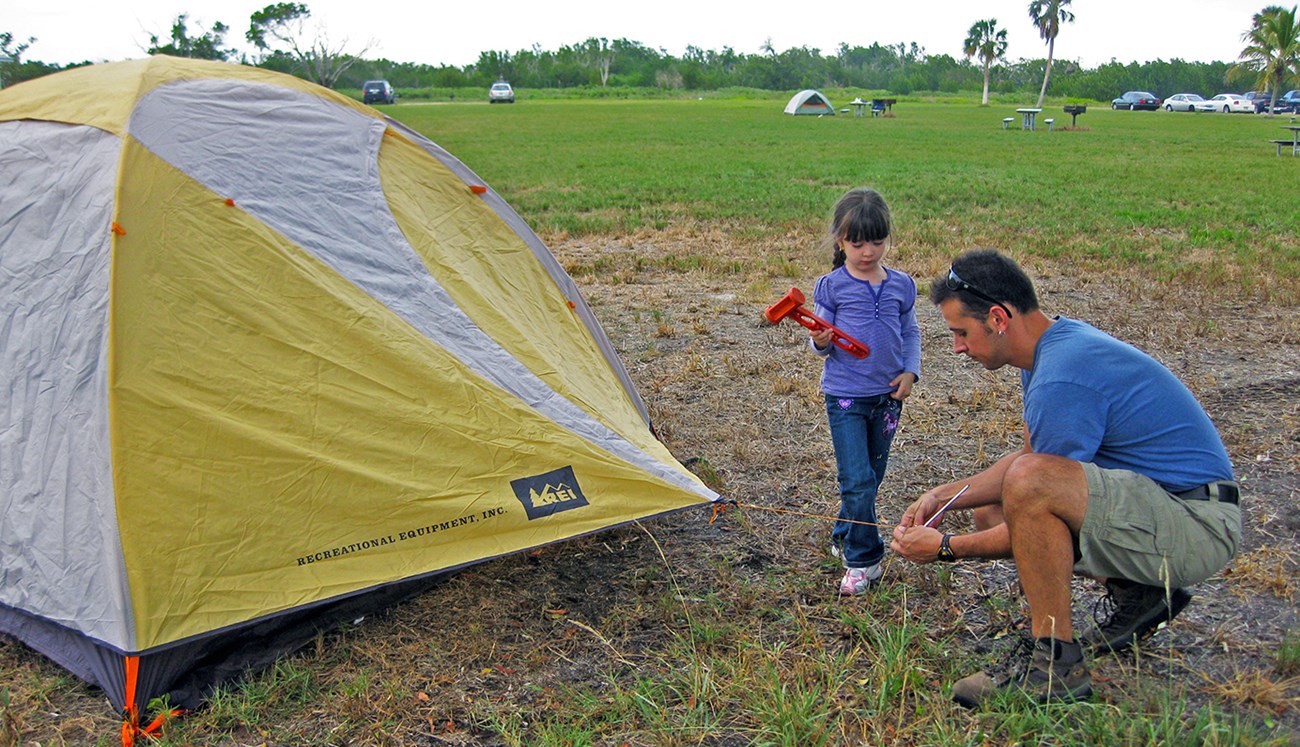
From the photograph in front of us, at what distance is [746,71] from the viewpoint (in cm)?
8450

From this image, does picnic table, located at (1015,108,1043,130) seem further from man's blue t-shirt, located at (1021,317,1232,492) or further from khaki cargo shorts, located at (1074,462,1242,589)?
khaki cargo shorts, located at (1074,462,1242,589)

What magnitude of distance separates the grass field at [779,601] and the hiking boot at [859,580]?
0.24 feet

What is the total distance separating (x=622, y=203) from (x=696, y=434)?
8656 mm

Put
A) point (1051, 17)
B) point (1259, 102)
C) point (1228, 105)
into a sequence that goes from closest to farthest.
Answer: point (1228, 105) → point (1259, 102) → point (1051, 17)

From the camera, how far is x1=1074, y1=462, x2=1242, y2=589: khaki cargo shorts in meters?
2.83

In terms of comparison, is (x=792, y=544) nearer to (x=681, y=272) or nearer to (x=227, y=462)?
(x=227, y=462)

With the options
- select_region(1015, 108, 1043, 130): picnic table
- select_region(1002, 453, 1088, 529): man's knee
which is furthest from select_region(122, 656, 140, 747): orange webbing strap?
select_region(1015, 108, 1043, 130): picnic table

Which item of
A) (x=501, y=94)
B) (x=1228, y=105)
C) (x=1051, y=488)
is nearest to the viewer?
(x=1051, y=488)

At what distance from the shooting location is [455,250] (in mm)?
4414

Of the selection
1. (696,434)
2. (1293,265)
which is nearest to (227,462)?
(696,434)

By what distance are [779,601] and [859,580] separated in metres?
0.31

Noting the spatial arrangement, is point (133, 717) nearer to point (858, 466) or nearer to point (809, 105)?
point (858, 466)

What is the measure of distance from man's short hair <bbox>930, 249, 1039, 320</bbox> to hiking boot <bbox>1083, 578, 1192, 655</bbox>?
882 millimetres

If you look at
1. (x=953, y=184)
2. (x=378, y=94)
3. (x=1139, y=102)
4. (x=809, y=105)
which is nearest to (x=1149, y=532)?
(x=953, y=184)
